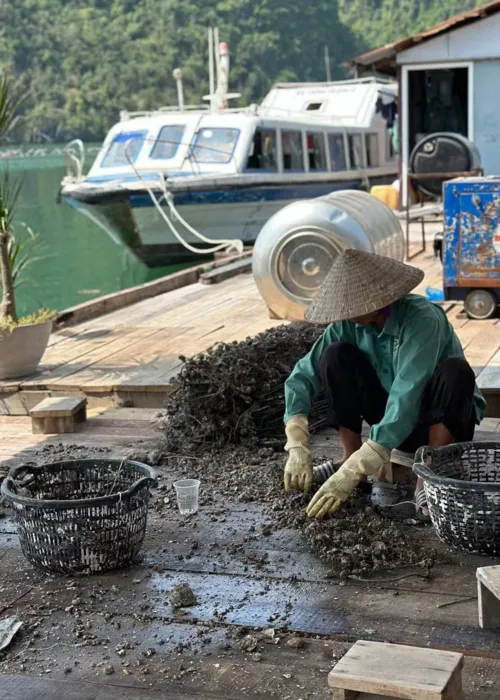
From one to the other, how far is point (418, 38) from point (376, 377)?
1104 centimetres

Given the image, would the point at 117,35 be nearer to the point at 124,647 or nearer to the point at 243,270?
the point at 243,270

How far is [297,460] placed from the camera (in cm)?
411

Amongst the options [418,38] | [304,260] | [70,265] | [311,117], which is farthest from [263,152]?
[304,260]

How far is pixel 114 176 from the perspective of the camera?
671 inches

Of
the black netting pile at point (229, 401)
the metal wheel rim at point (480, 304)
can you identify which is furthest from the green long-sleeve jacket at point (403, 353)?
the metal wheel rim at point (480, 304)

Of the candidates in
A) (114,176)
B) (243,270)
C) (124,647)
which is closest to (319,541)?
(124,647)

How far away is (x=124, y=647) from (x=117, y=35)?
7756 cm

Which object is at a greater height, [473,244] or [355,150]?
[473,244]

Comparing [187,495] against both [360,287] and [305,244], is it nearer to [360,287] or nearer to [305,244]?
[360,287]

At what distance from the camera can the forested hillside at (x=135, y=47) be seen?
236ft

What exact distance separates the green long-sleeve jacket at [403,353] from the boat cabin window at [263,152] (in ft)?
44.7

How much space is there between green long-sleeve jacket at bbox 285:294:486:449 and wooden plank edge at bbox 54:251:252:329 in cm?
462

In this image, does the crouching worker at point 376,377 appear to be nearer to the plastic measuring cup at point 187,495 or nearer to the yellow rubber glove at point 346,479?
the yellow rubber glove at point 346,479

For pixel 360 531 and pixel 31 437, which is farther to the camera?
pixel 31 437
